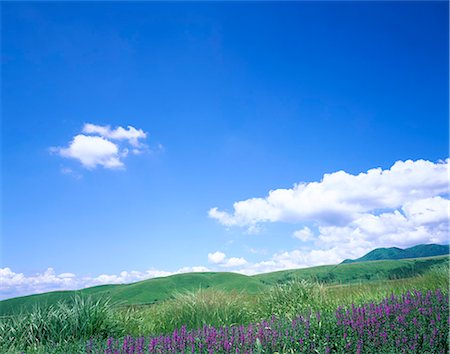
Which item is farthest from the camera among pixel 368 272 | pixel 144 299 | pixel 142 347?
pixel 368 272

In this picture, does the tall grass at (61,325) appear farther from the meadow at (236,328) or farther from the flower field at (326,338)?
the flower field at (326,338)

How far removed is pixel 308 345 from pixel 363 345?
2.25 ft

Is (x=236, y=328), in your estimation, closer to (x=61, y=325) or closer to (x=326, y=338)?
(x=326, y=338)

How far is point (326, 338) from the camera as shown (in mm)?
5180

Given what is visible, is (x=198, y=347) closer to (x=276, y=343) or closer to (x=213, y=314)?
(x=276, y=343)

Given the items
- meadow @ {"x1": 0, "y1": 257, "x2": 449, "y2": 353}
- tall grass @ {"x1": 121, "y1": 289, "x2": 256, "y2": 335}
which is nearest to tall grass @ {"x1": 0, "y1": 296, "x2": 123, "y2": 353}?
meadow @ {"x1": 0, "y1": 257, "x2": 449, "y2": 353}

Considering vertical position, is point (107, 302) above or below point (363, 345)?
above

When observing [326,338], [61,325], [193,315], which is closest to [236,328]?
[326,338]

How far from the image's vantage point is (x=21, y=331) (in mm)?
8008

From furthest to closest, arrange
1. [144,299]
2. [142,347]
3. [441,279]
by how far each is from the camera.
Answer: [144,299]
[441,279]
[142,347]

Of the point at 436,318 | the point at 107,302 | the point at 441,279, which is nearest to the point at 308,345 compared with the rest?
the point at 436,318

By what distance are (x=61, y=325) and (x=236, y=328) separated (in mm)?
4019

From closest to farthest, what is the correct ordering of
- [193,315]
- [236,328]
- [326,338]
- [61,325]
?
[326,338], [236,328], [61,325], [193,315]

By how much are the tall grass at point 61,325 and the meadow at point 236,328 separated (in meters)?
0.02
